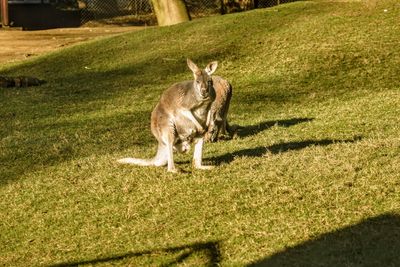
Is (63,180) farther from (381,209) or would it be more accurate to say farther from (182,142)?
(381,209)

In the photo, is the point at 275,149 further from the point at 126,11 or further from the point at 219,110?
the point at 126,11

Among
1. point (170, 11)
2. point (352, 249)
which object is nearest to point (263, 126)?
Answer: point (352, 249)

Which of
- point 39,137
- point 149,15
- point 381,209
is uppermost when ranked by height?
point 381,209

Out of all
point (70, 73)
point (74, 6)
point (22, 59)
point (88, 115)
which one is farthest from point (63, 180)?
point (74, 6)

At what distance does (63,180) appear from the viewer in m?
9.57

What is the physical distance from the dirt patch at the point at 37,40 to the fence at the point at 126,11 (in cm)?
420

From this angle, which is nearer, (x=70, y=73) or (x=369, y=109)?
(x=369, y=109)

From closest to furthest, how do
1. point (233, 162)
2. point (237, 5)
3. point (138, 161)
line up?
point (233, 162) → point (138, 161) → point (237, 5)

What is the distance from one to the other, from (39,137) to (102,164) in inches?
113

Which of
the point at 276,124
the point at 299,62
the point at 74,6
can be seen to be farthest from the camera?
the point at 74,6

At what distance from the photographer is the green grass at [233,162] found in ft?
22.7

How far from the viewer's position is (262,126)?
12.4 meters

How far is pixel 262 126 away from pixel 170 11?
13.5 m

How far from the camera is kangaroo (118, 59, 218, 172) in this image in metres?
8.28
